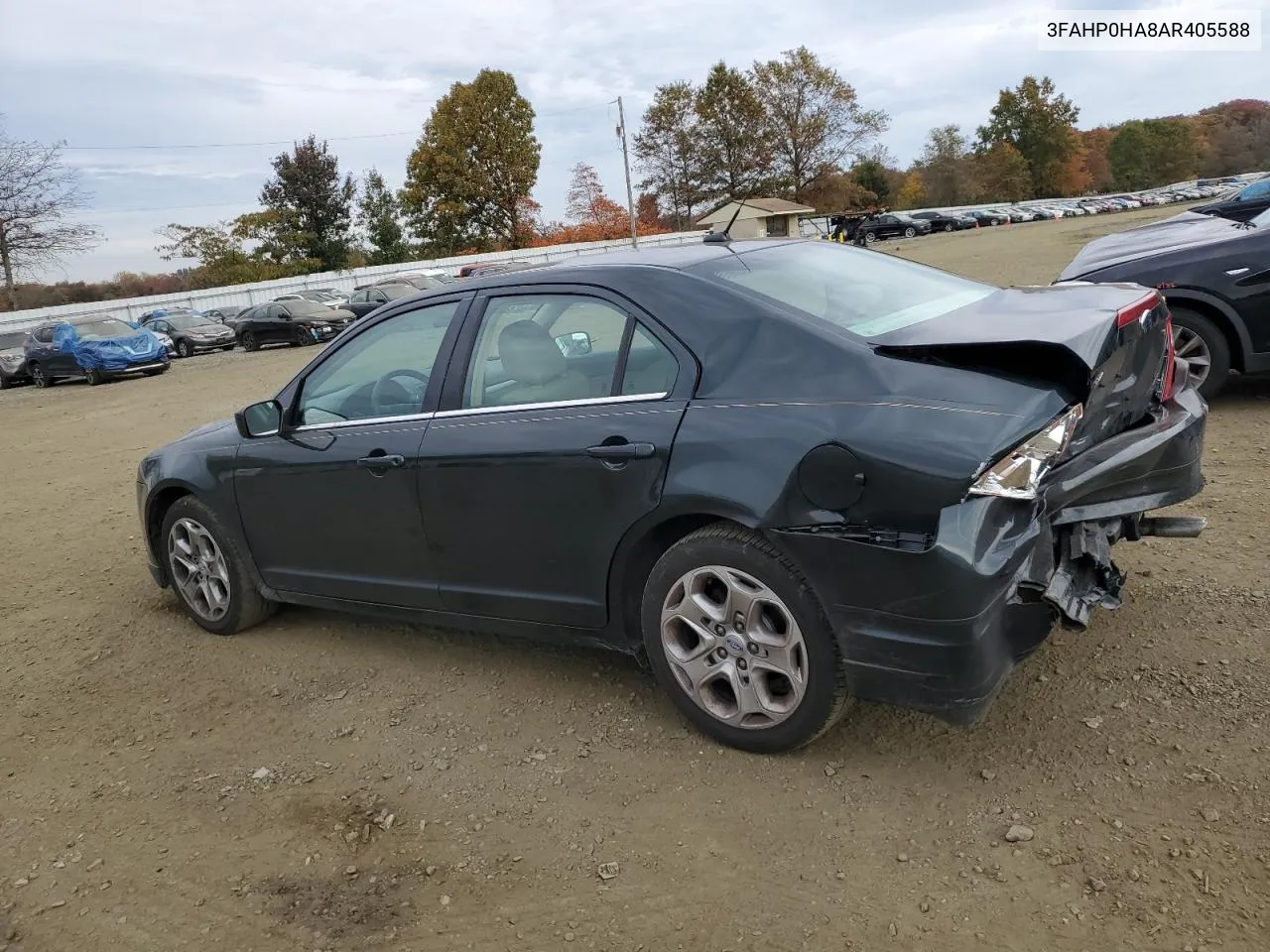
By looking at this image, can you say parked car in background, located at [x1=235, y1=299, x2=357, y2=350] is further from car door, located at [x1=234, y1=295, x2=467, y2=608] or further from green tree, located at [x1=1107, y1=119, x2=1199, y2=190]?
green tree, located at [x1=1107, y1=119, x2=1199, y2=190]

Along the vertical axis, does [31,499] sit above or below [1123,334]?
below

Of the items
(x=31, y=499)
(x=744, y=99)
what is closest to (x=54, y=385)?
→ (x=31, y=499)

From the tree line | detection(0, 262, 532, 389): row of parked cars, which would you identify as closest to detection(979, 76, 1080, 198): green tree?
the tree line

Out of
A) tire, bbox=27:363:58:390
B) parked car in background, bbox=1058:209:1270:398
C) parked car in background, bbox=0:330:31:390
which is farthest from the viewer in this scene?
parked car in background, bbox=0:330:31:390

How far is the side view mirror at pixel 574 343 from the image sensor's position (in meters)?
3.49

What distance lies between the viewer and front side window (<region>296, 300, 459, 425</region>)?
3918 millimetres

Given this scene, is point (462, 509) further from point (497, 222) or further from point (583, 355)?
point (497, 222)

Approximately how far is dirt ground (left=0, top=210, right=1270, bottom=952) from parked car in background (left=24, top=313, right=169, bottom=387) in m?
19.4

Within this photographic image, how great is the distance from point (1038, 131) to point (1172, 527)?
10836 centimetres

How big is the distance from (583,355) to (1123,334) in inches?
70.9

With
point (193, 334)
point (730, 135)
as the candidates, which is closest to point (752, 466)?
point (193, 334)

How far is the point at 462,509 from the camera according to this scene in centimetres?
365

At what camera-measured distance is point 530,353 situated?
3629 mm

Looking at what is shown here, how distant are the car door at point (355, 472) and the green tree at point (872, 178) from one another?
90.0 metres
